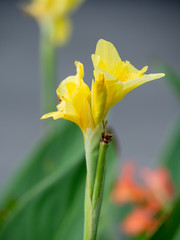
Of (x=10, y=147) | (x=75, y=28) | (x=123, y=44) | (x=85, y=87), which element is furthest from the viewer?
(x=75, y=28)

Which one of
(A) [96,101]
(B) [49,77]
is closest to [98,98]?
(A) [96,101]

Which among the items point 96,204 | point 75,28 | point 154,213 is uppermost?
point 75,28

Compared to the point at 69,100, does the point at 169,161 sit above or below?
below

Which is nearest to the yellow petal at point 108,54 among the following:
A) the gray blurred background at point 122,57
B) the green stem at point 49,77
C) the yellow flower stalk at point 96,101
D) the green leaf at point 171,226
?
the yellow flower stalk at point 96,101

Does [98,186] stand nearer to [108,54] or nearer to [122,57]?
[108,54]

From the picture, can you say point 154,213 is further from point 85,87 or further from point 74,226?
point 85,87

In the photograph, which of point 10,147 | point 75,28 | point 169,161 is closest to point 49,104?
point 169,161

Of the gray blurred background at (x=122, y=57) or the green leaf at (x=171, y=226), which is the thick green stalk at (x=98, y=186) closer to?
the green leaf at (x=171, y=226)

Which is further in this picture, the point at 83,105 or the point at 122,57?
the point at 122,57
